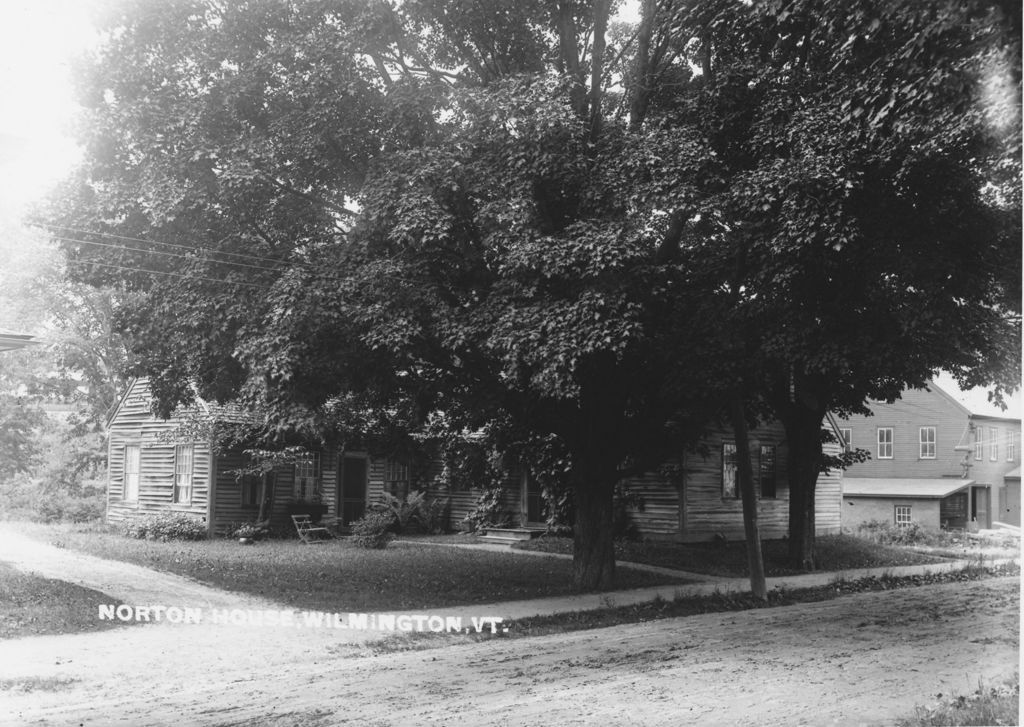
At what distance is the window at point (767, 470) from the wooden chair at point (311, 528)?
12.4 m

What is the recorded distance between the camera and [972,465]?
9.78 metres

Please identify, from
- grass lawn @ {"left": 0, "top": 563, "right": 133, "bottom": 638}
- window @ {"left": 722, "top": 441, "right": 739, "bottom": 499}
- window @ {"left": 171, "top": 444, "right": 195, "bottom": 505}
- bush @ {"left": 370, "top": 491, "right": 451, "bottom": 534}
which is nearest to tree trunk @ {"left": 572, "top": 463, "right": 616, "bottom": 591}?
grass lawn @ {"left": 0, "top": 563, "right": 133, "bottom": 638}

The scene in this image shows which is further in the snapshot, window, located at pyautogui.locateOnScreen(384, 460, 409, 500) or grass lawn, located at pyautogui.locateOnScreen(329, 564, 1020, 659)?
window, located at pyautogui.locateOnScreen(384, 460, 409, 500)

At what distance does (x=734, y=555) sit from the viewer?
68.9 feet

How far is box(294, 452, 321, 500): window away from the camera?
2323 cm

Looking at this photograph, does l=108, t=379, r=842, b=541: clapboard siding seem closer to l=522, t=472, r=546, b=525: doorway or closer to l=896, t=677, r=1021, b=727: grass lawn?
l=522, t=472, r=546, b=525: doorway

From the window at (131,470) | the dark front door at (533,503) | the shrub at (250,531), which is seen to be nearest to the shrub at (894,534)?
the dark front door at (533,503)

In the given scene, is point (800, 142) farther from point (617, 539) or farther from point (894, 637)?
point (617, 539)

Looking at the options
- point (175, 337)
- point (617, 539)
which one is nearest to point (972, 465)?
point (175, 337)

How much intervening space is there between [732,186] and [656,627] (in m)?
5.83

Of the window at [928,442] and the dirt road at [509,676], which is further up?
the window at [928,442]

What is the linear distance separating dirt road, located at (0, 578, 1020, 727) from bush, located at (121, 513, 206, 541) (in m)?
10.9

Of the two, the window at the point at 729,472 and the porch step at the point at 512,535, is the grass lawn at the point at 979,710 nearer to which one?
the porch step at the point at 512,535

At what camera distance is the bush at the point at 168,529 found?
67.7ft
